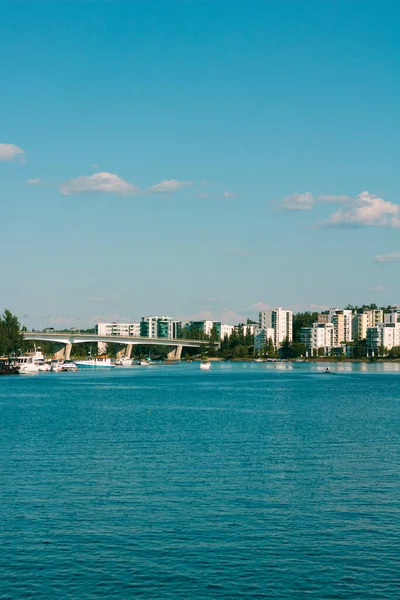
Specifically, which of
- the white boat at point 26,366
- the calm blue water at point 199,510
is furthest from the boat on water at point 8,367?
the calm blue water at point 199,510

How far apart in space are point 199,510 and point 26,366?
151 metres

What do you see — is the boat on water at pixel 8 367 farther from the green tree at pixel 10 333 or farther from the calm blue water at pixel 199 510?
the calm blue water at pixel 199 510

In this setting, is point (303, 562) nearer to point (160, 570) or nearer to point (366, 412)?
point (160, 570)

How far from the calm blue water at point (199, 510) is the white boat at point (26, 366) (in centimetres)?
11429

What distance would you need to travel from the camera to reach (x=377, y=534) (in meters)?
30.2

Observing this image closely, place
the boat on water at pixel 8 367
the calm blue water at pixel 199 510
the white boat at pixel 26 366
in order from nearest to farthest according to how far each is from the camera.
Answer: the calm blue water at pixel 199 510, the boat on water at pixel 8 367, the white boat at pixel 26 366

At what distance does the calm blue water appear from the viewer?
82.7ft

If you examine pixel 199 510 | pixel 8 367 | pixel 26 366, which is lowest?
pixel 199 510

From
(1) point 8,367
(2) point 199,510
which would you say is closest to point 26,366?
(1) point 8,367

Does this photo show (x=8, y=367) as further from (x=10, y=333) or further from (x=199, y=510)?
(x=199, y=510)

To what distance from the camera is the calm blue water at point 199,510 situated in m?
25.2

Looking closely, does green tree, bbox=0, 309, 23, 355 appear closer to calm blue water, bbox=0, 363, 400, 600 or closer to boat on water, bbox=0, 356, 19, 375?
boat on water, bbox=0, 356, 19, 375

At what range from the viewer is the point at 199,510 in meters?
33.6

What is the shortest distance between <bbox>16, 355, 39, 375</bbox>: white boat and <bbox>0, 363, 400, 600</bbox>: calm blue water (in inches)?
4500
